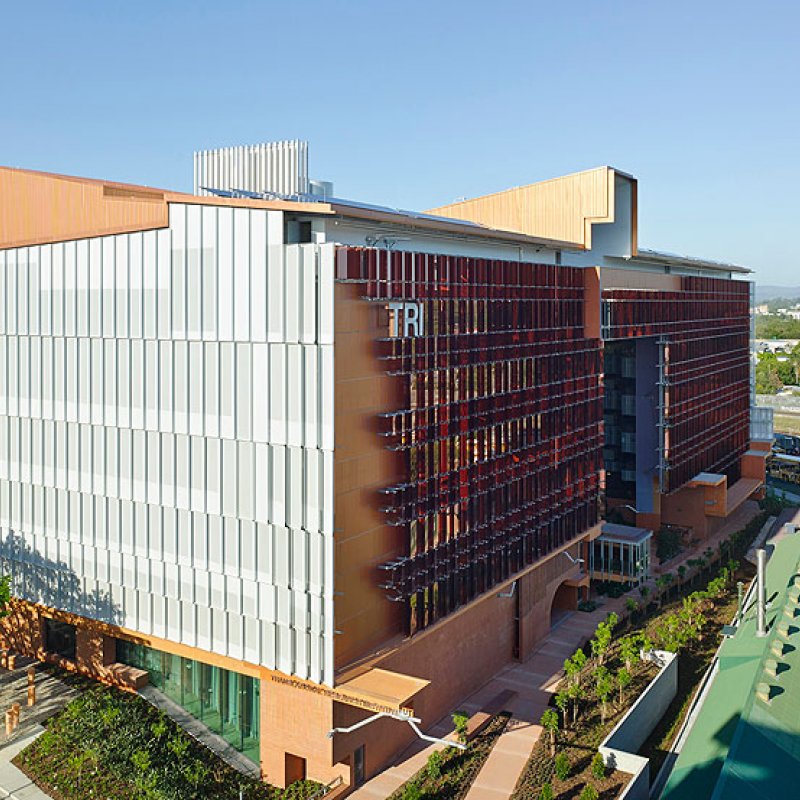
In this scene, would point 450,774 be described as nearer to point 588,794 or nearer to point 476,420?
point 588,794

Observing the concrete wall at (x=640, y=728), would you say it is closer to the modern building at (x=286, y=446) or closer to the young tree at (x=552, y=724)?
the young tree at (x=552, y=724)

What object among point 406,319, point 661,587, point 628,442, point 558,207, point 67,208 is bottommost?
point 661,587

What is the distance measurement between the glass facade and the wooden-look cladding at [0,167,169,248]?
52.5ft

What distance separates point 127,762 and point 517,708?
14.7m

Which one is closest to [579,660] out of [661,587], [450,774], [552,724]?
[552,724]

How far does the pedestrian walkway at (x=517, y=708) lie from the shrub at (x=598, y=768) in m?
2.46

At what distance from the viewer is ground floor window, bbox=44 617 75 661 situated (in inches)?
1394

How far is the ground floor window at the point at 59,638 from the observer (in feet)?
116

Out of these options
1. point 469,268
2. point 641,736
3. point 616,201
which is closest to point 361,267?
point 469,268

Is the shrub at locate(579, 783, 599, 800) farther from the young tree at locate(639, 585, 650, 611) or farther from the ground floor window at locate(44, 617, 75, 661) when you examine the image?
the ground floor window at locate(44, 617, 75, 661)

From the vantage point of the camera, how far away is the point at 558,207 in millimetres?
44156

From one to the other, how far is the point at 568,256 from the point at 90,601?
89.3ft

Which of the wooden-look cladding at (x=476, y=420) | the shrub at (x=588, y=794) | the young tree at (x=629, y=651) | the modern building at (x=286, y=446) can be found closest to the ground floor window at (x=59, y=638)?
the modern building at (x=286, y=446)

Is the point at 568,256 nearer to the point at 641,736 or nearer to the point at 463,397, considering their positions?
the point at 463,397
